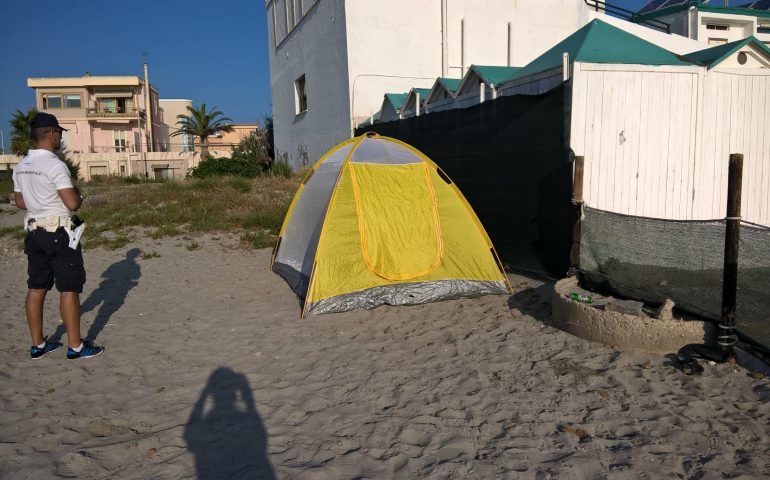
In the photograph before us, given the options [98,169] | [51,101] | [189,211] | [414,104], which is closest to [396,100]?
[414,104]

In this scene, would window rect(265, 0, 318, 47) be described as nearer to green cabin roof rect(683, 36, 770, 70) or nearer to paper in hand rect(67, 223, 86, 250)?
green cabin roof rect(683, 36, 770, 70)

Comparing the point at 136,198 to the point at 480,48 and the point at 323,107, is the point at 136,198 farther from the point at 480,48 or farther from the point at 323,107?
the point at 480,48

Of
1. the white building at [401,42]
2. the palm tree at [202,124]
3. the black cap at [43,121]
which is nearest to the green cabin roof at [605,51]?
the black cap at [43,121]

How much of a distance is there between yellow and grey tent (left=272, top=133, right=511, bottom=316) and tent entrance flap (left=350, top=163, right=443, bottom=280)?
11 mm

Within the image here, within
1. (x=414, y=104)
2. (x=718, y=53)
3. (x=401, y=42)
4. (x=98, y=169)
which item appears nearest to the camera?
(x=718, y=53)

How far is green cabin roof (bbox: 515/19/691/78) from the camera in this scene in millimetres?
6512

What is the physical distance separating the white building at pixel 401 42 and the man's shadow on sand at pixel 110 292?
853 cm

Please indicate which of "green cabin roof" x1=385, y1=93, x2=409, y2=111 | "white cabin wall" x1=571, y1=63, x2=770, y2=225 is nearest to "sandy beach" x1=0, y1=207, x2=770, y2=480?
"white cabin wall" x1=571, y1=63, x2=770, y2=225

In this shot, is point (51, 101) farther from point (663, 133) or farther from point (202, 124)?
point (663, 133)

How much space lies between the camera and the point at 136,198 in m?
14.7

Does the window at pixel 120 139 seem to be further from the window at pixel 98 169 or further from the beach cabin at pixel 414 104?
the beach cabin at pixel 414 104

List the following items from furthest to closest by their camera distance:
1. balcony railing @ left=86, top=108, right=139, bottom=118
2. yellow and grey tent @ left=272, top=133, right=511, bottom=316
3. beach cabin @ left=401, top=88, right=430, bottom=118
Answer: balcony railing @ left=86, top=108, right=139, bottom=118 → beach cabin @ left=401, top=88, right=430, bottom=118 → yellow and grey tent @ left=272, top=133, right=511, bottom=316

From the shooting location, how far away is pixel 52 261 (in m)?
4.51

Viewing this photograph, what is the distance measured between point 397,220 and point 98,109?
1827 inches
